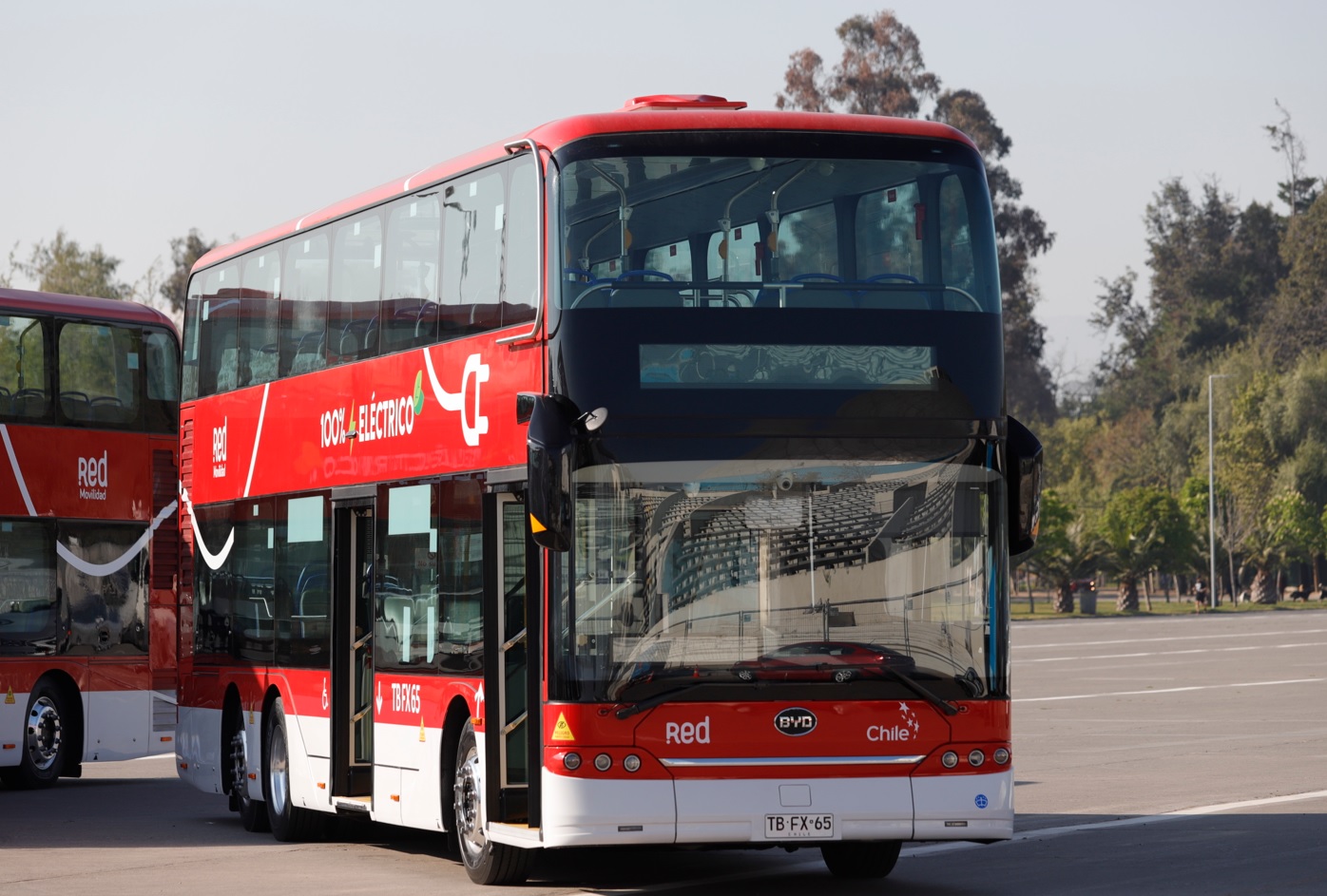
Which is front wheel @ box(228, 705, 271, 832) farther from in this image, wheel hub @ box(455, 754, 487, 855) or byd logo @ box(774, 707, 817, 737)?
byd logo @ box(774, 707, 817, 737)

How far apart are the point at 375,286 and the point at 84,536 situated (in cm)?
855

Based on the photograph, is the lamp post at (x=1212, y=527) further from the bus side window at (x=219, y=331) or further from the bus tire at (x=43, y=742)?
the bus side window at (x=219, y=331)

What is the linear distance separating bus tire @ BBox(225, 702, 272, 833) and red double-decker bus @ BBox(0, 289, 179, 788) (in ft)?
14.8

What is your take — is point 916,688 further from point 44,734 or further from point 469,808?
point 44,734

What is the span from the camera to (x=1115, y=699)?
98.3 feet

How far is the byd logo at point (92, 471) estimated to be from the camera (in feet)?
72.5

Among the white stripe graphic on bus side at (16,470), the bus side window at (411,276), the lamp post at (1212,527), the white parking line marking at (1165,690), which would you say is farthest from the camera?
the lamp post at (1212,527)

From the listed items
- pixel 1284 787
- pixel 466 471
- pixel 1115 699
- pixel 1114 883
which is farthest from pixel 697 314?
pixel 1115 699

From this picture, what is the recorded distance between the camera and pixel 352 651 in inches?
596

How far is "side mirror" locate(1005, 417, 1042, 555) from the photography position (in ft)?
37.8

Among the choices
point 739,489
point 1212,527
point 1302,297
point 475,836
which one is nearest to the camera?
point 739,489

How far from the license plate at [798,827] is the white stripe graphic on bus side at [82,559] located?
12.4 meters

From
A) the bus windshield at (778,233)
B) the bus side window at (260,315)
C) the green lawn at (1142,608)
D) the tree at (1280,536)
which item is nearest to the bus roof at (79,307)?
the bus side window at (260,315)

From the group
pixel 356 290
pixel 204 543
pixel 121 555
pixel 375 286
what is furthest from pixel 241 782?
pixel 121 555
